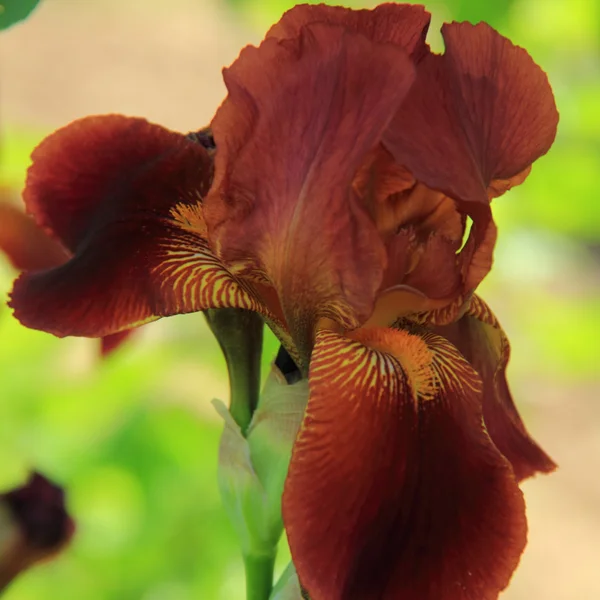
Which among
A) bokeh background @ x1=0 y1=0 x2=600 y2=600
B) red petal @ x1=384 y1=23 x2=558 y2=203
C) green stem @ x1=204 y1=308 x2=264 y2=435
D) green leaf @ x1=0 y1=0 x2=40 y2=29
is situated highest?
red petal @ x1=384 y1=23 x2=558 y2=203

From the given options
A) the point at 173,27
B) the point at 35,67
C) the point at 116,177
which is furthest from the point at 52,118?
the point at 116,177

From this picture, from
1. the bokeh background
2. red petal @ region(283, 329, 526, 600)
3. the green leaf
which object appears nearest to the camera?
red petal @ region(283, 329, 526, 600)

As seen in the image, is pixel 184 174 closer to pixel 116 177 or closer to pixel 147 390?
pixel 116 177

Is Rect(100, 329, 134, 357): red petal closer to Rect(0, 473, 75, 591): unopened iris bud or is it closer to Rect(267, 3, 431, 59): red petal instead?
Rect(0, 473, 75, 591): unopened iris bud

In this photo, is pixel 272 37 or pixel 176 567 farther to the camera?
pixel 176 567

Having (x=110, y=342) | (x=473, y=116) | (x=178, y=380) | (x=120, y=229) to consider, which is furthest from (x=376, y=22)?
(x=178, y=380)

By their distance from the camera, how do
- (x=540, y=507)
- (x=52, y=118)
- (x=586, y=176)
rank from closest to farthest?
(x=586, y=176)
(x=540, y=507)
(x=52, y=118)

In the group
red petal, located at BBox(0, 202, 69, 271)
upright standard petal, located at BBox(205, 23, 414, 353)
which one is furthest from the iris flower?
upright standard petal, located at BBox(205, 23, 414, 353)

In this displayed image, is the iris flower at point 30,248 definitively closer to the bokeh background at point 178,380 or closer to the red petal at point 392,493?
the bokeh background at point 178,380
